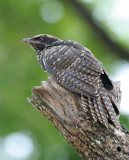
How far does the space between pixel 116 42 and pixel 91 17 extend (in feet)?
2.17

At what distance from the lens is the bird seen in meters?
4.07

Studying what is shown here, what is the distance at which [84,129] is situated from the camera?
3838 mm

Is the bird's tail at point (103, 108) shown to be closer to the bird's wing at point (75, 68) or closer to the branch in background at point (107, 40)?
the bird's wing at point (75, 68)

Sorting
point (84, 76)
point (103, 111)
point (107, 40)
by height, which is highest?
point (107, 40)

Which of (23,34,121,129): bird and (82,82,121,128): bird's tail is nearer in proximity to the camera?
(82,82,121,128): bird's tail

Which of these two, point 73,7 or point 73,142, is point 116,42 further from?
point 73,142

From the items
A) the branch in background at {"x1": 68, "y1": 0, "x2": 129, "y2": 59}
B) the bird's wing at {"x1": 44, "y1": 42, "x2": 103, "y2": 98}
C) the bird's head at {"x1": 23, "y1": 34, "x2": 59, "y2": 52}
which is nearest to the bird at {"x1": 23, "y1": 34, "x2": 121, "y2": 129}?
the bird's wing at {"x1": 44, "y1": 42, "x2": 103, "y2": 98}

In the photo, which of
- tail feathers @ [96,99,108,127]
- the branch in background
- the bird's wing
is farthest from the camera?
the branch in background

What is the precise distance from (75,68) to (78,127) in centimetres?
105

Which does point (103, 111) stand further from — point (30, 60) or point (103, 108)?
point (30, 60)

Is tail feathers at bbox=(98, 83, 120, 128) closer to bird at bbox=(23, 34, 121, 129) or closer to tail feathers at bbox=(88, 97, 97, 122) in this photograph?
bird at bbox=(23, 34, 121, 129)

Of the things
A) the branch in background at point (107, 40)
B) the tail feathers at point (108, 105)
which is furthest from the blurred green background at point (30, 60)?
the tail feathers at point (108, 105)

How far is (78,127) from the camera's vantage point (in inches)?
151

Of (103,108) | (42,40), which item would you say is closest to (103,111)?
(103,108)
